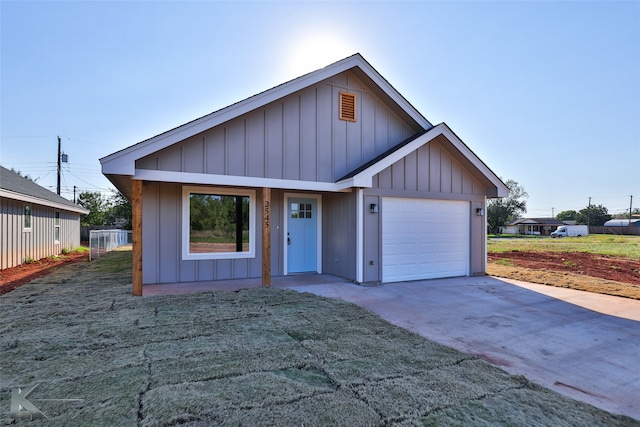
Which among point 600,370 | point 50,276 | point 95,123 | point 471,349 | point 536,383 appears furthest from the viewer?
point 95,123

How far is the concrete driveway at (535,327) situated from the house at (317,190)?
127 centimetres

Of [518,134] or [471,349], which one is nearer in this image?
[471,349]

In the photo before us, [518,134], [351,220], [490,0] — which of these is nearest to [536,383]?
[351,220]

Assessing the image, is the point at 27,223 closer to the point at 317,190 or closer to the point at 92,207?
the point at 317,190

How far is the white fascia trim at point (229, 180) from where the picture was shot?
6.42 meters

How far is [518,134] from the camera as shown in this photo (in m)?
17.2

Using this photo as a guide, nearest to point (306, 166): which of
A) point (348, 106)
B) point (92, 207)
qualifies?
point (348, 106)

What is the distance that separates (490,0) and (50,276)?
13.9m

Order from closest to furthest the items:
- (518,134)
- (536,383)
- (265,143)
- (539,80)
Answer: (536,383), (265,143), (539,80), (518,134)

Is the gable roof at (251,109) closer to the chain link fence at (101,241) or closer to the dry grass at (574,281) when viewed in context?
the dry grass at (574,281)

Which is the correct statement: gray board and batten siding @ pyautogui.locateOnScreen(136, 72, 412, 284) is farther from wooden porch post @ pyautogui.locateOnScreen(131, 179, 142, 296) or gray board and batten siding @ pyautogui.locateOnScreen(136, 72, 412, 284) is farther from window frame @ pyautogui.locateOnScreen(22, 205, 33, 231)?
window frame @ pyautogui.locateOnScreen(22, 205, 33, 231)

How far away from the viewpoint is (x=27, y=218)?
11836 mm

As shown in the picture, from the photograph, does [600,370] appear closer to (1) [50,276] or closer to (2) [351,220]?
(2) [351,220]

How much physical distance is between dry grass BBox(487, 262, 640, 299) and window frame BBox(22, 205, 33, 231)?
51.1 ft
